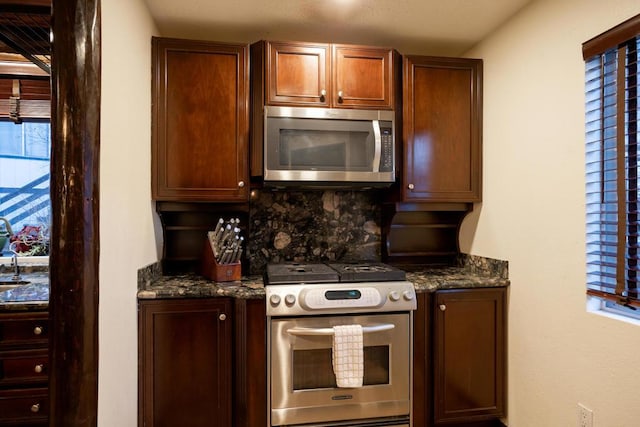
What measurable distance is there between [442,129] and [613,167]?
93 centimetres

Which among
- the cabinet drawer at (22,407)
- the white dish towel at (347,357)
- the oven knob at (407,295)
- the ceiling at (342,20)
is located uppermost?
the ceiling at (342,20)

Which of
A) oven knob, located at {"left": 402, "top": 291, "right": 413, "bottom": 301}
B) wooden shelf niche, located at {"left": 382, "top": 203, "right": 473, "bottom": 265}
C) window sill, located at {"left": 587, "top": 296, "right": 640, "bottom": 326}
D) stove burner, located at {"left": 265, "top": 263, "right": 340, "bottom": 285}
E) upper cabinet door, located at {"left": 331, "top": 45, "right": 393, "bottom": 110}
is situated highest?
upper cabinet door, located at {"left": 331, "top": 45, "right": 393, "bottom": 110}

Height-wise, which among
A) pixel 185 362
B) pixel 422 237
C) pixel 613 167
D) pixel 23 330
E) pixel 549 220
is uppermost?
pixel 613 167

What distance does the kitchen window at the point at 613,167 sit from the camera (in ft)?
4.36

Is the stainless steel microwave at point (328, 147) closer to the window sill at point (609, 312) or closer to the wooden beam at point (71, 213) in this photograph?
the wooden beam at point (71, 213)

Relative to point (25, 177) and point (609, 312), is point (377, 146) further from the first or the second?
point (25, 177)

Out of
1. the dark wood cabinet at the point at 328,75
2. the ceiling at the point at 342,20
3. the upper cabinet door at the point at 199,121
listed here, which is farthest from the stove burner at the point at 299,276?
the ceiling at the point at 342,20

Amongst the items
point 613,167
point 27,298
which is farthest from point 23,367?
point 613,167

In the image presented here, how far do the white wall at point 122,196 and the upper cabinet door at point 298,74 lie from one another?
684mm

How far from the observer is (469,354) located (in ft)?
6.40

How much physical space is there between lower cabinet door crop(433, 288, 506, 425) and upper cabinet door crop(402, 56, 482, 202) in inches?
25.4

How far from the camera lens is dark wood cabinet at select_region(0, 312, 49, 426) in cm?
157

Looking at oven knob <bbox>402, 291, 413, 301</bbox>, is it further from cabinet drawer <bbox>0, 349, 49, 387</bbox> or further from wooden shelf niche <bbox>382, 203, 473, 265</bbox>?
cabinet drawer <bbox>0, 349, 49, 387</bbox>

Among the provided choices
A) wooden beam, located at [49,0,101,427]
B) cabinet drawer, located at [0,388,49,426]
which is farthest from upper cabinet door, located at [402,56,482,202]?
cabinet drawer, located at [0,388,49,426]
